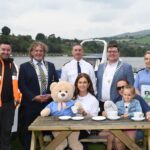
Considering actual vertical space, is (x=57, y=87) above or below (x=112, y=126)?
above

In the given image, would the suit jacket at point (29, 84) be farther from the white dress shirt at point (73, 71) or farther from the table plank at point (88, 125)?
the table plank at point (88, 125)

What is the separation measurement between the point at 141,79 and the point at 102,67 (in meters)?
0.58

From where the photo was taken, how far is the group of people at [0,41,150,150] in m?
4.77

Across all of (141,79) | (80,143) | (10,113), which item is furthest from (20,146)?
(141,79)

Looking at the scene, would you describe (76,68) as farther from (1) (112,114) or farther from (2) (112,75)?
(1) (112,114)

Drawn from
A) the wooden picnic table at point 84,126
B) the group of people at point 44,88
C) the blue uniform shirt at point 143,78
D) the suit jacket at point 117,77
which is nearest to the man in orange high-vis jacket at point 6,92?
the group of people at point 44,88

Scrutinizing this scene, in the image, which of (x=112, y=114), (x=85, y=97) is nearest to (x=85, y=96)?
(x=85, y=97)

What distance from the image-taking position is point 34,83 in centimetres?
495

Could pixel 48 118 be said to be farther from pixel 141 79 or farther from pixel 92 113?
pixel 141 79

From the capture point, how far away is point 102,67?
5422mm

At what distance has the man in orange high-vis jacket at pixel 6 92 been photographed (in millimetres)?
4781

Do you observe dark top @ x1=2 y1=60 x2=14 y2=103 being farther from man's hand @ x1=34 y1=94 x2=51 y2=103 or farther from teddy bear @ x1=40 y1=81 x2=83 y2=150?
teddy bear @ x1=40 y1=81 x2=83 y2=150

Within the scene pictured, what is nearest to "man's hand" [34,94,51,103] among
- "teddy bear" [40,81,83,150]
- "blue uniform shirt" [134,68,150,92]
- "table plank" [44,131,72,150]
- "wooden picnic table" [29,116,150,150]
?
"teddy bear" [40,81,83,150]

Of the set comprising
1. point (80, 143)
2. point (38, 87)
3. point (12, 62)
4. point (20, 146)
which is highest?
point (12, 62)
